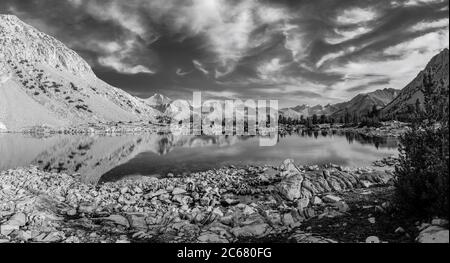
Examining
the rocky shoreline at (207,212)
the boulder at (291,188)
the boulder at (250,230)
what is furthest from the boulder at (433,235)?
the boulder at (291,188)

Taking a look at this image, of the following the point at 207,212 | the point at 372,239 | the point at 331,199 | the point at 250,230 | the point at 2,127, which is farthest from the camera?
the point at 2,127

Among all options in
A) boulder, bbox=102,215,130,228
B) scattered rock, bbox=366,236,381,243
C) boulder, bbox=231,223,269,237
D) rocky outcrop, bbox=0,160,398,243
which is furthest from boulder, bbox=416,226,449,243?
boulder, bbox=102,215,130,228

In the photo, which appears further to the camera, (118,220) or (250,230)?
(118,220)

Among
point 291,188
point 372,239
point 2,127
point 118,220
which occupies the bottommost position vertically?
point 118,220

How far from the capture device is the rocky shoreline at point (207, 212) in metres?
13.5

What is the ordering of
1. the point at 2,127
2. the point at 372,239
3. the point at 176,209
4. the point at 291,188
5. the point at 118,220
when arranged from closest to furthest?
the point at 372,239, the point at 118,220, the point at 176,209, the point at 291,188, the point at 2,127

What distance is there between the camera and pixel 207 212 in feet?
59.6

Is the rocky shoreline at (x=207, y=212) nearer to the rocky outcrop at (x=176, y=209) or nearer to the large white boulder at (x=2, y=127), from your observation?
the rocky outcrop at (x=176, y=209)

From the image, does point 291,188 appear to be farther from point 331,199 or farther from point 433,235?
point 433,235

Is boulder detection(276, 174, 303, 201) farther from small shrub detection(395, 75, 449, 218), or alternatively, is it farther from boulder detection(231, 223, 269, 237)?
small shrub detection(395, 75, 449, 218)

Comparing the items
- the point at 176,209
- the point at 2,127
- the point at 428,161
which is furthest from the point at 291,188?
the point at 2,127
